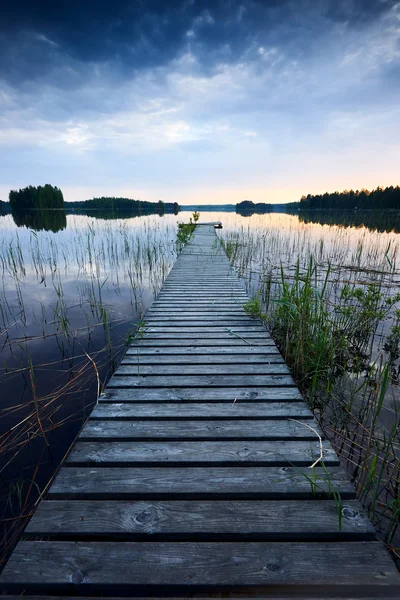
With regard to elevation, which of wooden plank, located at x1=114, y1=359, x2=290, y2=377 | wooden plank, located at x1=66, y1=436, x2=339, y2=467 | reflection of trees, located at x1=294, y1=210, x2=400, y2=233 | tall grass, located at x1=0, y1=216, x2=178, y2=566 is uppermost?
reflection of trees, located at x1=294, y1=210, x2=400, y2=233

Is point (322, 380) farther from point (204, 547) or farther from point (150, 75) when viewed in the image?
point (150, 75)

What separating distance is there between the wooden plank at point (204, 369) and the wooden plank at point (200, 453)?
2.94 ft

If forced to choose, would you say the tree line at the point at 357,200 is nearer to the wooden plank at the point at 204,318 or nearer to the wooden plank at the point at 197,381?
the wooden plank at the point at 204,318

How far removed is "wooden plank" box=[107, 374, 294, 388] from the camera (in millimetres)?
2484

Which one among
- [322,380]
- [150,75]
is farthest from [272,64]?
[322,380]

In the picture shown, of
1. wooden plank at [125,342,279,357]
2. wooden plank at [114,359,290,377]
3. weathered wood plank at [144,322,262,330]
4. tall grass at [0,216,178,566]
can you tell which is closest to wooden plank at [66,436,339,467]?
tall grass at [0,216,178,566]

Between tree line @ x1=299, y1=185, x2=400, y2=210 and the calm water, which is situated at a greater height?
tree line @ x1=299, y1=185, x2=400, y2=210

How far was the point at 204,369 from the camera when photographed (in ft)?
9.04

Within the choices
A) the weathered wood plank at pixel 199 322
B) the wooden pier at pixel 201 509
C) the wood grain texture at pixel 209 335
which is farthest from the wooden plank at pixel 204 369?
the weathered wood plank at pixel 199 322

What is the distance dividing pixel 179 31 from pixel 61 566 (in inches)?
862

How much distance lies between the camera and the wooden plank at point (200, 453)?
1.64 m

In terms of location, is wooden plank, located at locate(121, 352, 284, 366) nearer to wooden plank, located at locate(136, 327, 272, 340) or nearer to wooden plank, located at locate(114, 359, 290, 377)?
wooden plank, located at locate(114, 359, 290, 377)

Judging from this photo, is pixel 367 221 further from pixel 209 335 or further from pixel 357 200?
pixel 357 200

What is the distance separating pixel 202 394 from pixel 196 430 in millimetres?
443
